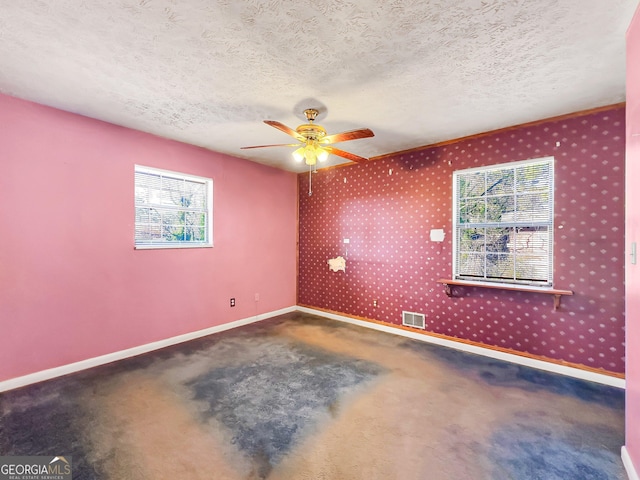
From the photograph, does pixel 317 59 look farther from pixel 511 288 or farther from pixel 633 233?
pixel 511 288

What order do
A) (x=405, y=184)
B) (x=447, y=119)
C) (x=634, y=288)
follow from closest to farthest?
(x=634, y=288) < (x=447, y=119) < (x=405, y=184)

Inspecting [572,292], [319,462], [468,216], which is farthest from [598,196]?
[319,462]

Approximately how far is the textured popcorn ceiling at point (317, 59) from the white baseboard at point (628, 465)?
2487mm

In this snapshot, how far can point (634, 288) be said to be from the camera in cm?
155

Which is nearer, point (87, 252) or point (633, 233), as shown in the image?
point (633, 233)

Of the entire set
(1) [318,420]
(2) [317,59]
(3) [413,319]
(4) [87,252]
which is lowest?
(1) [318,420]

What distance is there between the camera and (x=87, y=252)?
2.92m

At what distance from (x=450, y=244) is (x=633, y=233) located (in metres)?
2.04

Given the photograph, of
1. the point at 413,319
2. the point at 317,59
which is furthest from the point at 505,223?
the point at 317,59

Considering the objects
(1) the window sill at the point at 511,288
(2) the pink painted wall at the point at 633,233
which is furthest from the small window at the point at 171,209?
(2) the pink painted wall at the point at 633,233

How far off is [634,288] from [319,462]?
2.04 m

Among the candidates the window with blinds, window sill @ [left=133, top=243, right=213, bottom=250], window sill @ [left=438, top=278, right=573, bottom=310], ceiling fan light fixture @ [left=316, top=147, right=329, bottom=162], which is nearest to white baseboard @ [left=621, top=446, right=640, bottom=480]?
window sill @ [left=438, top=278, right=573, bottom=310]

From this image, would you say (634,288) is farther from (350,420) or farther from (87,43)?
(87,43)

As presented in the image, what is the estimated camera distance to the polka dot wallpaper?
8.70 feet
